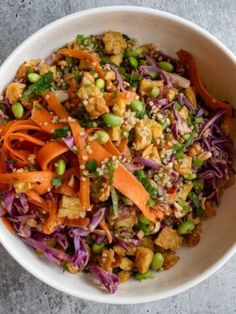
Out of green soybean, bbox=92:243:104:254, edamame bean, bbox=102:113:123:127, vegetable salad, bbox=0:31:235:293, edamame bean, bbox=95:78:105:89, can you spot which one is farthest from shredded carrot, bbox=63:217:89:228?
edamame bean, bbox=95:78:105:89

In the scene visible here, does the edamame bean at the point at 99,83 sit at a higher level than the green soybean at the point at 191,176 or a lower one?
higher

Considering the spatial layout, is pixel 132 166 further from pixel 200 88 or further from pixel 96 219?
pixel 200 88

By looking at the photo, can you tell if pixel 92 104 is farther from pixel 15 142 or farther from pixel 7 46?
pixel 7 46

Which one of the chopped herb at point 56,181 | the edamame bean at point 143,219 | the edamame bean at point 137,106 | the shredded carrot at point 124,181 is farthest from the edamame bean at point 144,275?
the edamame bean at point 137,106

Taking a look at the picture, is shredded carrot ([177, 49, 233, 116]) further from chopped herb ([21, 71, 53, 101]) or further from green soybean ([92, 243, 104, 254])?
green soybean ([92, 243, 104, 254])

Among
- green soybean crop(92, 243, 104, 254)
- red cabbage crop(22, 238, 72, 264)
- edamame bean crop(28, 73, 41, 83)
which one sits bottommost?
red cabbage crop(22, 238, 72, 264)

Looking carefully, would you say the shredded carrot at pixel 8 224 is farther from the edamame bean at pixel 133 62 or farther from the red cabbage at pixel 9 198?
the edamame bean at pixel 133 62

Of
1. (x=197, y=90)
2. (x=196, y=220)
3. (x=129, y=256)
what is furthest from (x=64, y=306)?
(x=197, y=90)
